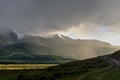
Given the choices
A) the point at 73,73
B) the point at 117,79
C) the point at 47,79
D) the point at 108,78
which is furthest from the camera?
the point at 73,73

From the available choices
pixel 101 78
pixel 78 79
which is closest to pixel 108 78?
pixel 101 78

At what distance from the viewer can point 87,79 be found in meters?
89.4

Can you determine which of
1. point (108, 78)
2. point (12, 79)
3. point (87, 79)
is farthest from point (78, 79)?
point (12, 79)

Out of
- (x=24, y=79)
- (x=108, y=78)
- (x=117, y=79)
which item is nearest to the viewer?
(x=117, y=79)

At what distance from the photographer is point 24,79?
99938 mm

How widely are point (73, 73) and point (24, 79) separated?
67.7 ft

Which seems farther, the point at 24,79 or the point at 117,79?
the point at 24,79

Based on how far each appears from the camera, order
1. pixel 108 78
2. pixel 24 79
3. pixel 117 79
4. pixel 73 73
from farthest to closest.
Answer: pixel 73 73 < pixel 24 79 < pixel 108 78 < pixel 117 79

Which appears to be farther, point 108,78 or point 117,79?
point 108,78

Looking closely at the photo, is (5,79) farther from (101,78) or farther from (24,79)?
(101,78)

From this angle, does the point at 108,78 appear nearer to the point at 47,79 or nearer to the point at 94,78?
the point at 94,78

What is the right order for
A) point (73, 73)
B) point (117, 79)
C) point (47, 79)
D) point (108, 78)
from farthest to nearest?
point (73, 73)
point (47, 79)
point (108, 78)
point (117, 79)

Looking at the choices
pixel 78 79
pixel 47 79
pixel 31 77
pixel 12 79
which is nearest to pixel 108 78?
pixel 78 79

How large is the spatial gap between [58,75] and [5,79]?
2177 cm
